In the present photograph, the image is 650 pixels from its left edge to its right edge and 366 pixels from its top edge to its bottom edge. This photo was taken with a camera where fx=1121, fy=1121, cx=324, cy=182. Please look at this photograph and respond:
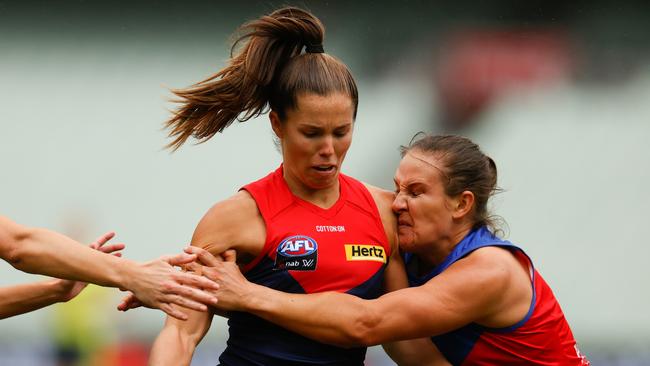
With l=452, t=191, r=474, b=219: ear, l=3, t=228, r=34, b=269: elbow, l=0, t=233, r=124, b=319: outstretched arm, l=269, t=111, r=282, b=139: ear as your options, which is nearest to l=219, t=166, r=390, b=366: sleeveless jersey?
l=269, t=111, r=282, b=139: ear

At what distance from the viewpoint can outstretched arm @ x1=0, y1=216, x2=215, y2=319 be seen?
392 cm

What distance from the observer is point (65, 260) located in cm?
397

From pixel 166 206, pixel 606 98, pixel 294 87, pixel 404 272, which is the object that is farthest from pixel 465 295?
pixel 606 98

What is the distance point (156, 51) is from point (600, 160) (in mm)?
4695

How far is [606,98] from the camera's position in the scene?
11.6 meters

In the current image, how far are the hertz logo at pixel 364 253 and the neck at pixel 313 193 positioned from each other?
213mm

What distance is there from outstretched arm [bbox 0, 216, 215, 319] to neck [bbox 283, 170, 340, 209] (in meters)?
0.60

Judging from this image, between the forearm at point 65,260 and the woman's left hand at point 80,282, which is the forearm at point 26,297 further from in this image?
the forearm at point 65,260

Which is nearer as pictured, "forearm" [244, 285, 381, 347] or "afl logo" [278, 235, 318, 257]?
"forearm" [244, 285, 381, 347]

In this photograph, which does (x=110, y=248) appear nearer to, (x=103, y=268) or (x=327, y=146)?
(x=103, y=268)

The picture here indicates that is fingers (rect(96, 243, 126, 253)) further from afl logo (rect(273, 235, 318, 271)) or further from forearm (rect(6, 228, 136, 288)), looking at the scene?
afl logo (rect(273, 235, 318, 271))

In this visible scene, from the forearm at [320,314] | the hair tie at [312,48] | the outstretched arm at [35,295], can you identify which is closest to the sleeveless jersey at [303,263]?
the forearm at [320,314]

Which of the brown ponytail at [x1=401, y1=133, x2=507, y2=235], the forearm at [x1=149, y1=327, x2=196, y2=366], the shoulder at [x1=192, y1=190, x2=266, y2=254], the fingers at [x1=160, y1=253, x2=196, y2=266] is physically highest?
the brown ponytail at [x1=401, y1=133, x2=507, y2=235]

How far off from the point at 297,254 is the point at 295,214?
176 mm
